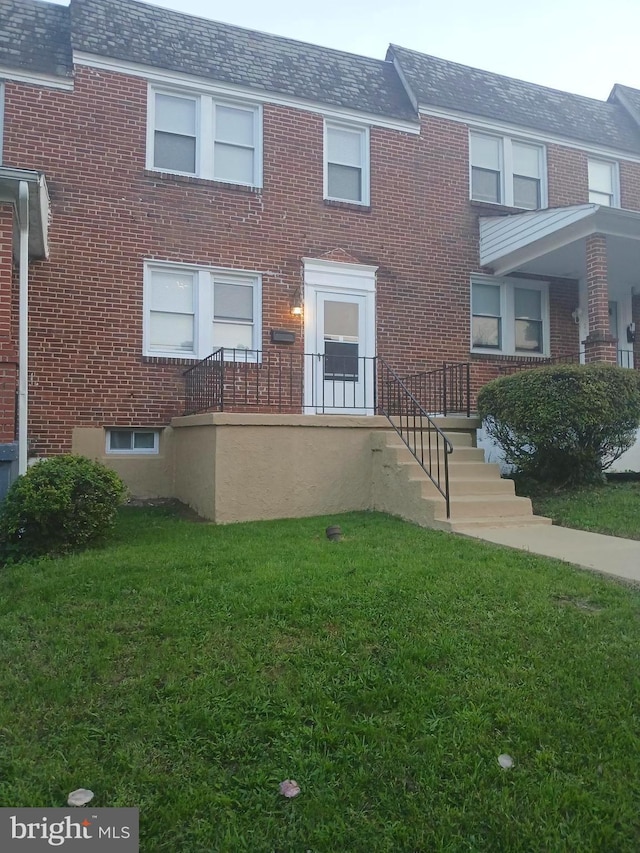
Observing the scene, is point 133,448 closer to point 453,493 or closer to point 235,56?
point 453,493

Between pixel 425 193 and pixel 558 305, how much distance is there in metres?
3.17

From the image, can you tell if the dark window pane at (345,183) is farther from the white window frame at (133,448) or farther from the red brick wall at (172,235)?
the white window frame at (133,448)

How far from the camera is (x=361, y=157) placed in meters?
10.5

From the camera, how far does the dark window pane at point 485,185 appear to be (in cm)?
1117

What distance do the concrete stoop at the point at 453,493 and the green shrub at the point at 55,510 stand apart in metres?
3.15

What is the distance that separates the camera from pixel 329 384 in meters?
9.86

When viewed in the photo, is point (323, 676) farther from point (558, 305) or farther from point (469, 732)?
point (558, 305)

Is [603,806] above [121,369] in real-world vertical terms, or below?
below

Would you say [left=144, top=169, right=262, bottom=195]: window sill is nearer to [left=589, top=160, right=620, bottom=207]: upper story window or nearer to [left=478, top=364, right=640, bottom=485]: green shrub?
[left=478, top=364, right=640, bottom=485]: green shrub

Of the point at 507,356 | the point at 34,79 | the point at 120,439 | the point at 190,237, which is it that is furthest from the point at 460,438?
the point at 34,79

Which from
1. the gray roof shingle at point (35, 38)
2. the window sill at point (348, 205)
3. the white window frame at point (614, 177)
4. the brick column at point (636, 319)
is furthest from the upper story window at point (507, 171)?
the gray roof shingle at point (35, 38)

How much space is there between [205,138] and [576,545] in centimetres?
775

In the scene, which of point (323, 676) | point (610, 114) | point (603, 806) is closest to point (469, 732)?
point (603, 806)

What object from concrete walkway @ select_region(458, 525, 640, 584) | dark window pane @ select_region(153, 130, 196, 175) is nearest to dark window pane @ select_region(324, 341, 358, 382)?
dark window pane @ select_region(153, 130, 196, 175)
